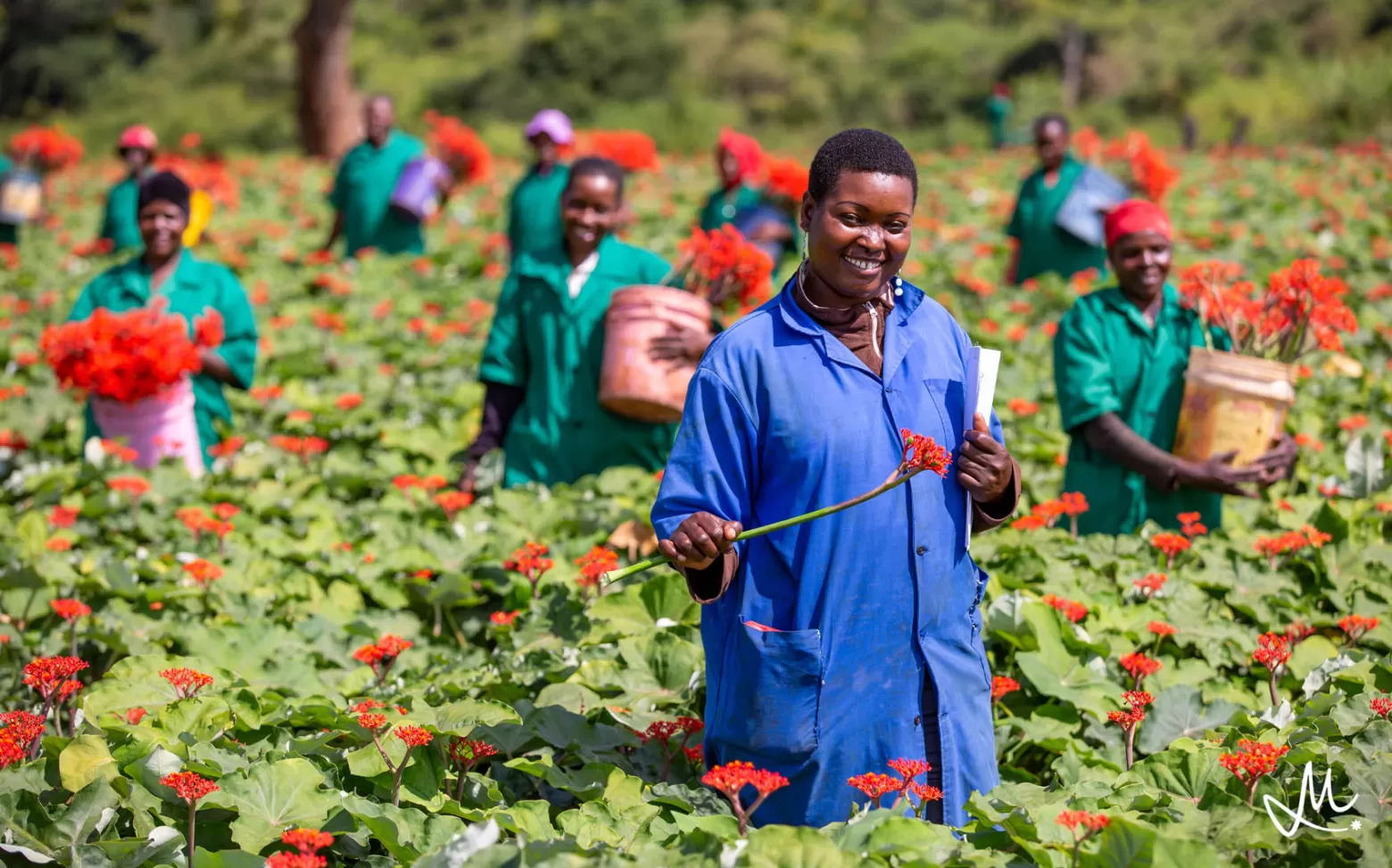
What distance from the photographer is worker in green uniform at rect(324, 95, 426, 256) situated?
11.5m

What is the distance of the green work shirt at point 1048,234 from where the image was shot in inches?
382

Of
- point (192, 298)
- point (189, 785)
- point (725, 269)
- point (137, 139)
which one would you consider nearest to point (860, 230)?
point (189, 785)

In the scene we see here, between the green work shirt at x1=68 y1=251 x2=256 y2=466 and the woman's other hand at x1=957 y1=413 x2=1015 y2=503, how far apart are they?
4042mm

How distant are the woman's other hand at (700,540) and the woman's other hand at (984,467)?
1.62 ft

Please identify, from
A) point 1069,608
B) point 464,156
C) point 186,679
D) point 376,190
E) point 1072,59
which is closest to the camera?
point 186,679

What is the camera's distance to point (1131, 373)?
4793 mm

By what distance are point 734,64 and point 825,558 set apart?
122ft

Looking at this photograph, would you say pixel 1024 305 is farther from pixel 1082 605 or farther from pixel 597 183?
pixel 1082 605

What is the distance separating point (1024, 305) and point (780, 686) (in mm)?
6987

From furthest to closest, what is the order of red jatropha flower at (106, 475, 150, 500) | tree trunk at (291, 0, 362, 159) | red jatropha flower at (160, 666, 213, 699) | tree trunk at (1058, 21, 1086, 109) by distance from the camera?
tree trunk at (1058, 21, 1086, 109), tree trunk at (291, 0, 362, 159), red jatropha flower at (106, 475, 150, 500), red jatropha flower at (160, 666, 213, 699)

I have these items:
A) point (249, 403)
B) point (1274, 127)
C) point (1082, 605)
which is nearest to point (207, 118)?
point (1274, 127)

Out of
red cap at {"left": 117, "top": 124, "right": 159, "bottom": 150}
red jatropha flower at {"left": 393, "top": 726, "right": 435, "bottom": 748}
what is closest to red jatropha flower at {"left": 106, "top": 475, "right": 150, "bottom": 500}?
red jatropha flower at {"left": 393, "top": 726, "right": 435, "bottom": 748}

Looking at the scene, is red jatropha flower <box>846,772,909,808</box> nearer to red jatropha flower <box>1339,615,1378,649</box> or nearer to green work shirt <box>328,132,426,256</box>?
red jatropha flower <box>1339,615,1378,649</box>

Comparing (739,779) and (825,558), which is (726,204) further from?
(739,779)
